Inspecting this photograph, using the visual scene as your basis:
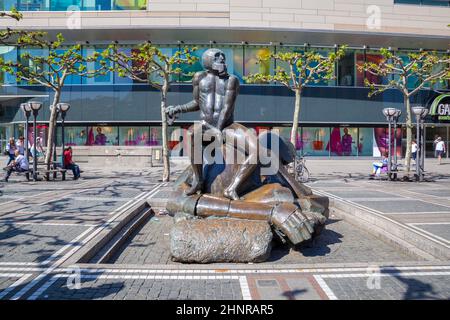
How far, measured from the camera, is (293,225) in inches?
215

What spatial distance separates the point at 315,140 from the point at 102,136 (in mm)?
15372

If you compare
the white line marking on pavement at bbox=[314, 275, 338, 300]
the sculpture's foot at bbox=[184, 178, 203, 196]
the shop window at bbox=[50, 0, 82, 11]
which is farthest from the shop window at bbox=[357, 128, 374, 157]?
the white line marking on pavement at bbox=[314, 275, 338, 300]

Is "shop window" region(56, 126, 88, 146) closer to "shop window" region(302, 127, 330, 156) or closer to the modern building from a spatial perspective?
the modern building

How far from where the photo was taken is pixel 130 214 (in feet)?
26.7

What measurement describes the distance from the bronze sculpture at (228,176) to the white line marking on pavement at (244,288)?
4.53 ft

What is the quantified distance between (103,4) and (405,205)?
80.9 ft

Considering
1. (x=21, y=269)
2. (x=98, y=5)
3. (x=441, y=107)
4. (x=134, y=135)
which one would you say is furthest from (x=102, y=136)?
(x=21, y=269)

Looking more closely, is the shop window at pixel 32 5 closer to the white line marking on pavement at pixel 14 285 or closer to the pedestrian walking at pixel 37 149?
the pedestrian walking at pixel 37 149

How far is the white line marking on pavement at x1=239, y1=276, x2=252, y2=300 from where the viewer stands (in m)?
4.06

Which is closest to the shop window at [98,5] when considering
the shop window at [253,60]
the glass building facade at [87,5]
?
the glass building facade at [87,5]

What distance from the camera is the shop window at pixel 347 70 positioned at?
29.5m

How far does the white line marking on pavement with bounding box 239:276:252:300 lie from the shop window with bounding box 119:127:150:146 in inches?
1004
